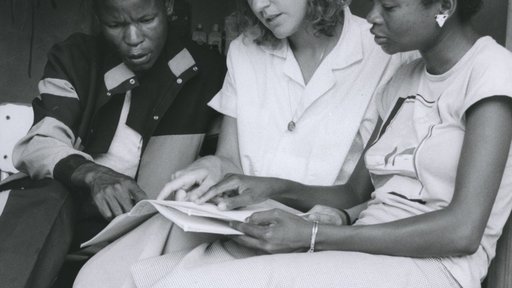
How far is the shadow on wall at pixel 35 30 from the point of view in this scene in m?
3.34

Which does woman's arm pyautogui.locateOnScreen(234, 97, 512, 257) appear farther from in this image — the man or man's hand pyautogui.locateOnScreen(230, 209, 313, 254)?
the man

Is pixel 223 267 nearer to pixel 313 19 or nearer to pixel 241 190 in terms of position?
pixel 241 190

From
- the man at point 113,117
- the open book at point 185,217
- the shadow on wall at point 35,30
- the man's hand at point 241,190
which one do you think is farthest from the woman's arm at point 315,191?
the shadow on wall at point 35,30

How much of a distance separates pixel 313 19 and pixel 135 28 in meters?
0.58

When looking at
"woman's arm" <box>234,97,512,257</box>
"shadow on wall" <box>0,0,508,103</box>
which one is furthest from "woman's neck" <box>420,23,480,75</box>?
"shadow on wall" <box>0,0,508,103</box>

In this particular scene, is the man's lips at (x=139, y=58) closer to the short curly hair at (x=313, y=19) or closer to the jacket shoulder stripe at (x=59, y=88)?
the jacket shoulder stripe at (x=59, y=88)

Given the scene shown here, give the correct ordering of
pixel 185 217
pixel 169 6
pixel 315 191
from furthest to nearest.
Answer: pixel 169 6
pixel 315 191
pixel 185 217

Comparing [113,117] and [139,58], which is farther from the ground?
[139,58]

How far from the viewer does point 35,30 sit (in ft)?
11.1

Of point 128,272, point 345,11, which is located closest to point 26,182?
point 128,272

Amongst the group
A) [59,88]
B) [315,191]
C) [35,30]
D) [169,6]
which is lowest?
[315,191]

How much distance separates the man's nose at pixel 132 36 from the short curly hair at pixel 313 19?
0.33 metres

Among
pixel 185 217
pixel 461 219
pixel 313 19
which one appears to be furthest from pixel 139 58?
pixel 461 219

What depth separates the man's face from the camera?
242cm
